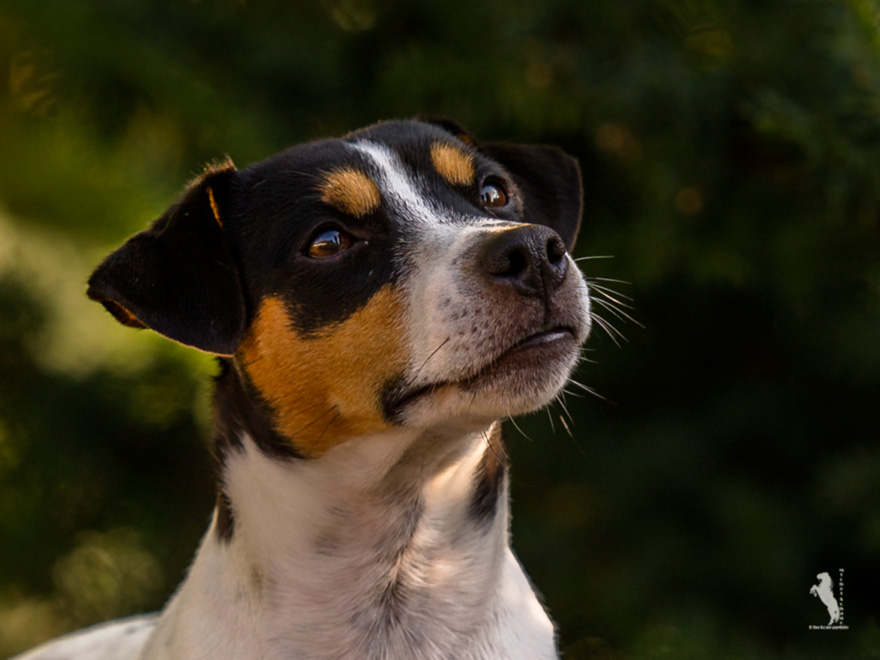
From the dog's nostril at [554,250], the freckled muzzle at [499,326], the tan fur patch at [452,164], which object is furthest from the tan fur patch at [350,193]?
the dog's nostril at [554,250]

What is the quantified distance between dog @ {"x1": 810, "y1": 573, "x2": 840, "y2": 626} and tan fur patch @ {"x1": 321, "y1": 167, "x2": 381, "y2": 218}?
2.43 m

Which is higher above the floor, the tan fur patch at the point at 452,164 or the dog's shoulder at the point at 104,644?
the tan fur patch at the point at 452,164

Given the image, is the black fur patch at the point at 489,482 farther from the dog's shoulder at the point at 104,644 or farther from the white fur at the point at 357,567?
the dog's shoulder at the point at 104,644

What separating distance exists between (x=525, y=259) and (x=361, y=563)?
0.97m

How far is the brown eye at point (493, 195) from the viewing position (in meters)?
3.22

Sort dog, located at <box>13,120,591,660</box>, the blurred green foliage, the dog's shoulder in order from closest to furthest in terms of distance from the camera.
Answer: dog, located at <box>13,120,591,660</box>
the dog's shoulder
the blurred green foliage

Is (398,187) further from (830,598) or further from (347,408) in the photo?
(830,598)

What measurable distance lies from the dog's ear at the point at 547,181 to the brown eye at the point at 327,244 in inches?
35.2

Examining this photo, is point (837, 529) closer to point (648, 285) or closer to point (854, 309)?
Answer: point (854, 309)

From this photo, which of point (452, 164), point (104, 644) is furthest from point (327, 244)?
point (104, 644)

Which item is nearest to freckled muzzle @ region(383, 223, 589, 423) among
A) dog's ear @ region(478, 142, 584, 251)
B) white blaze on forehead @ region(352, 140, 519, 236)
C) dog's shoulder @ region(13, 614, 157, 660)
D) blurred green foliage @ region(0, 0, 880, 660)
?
white blaze on forehead @ region(352, 140, 519, 236)

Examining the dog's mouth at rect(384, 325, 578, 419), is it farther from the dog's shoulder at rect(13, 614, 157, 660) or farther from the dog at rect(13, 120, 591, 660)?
the dog's shoulder at rect(13, 614, 157, 660)

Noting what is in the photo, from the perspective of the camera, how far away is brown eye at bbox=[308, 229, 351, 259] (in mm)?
2877

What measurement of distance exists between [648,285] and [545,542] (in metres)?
1.25
